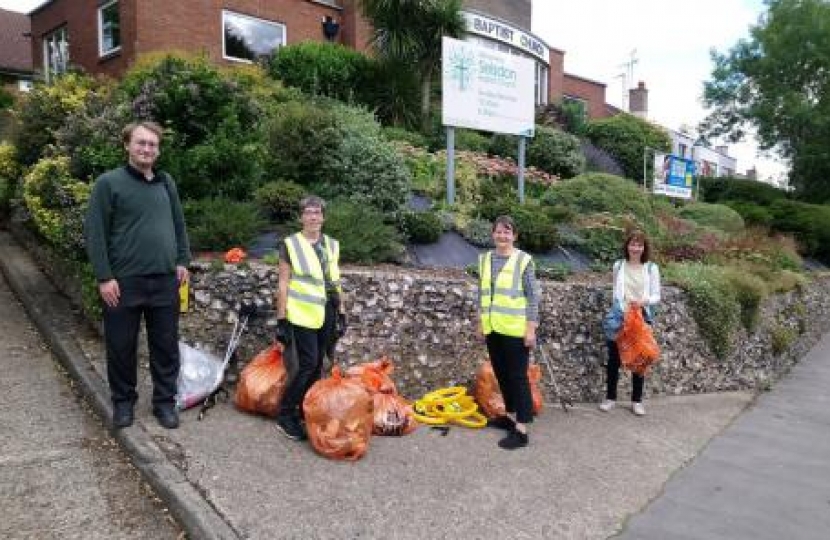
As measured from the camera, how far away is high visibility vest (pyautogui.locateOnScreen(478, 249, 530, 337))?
5.40m

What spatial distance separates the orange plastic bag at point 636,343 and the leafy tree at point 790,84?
21578 mm

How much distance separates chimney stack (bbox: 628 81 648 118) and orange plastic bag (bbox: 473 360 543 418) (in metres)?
34.0

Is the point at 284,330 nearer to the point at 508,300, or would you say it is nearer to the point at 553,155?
the point at 508,300

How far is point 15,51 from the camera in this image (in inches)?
1040

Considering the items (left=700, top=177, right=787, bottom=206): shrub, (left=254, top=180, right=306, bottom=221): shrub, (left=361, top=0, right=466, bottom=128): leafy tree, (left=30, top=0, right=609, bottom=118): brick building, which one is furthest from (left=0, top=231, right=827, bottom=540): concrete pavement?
(left=700, top=177, right=787, bottom=206): shrub

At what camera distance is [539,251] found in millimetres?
8891

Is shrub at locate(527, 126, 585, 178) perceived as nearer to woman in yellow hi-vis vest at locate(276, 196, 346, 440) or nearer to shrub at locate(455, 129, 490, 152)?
shrub at locate(455, 129, 490, 152)

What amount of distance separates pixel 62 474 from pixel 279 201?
3793 mm

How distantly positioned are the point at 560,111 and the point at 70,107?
15.3m

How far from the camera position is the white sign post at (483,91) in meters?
→ 8.80

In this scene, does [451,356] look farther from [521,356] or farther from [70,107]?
[70,107]

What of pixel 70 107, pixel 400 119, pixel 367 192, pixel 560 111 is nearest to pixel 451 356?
pixel 367 192

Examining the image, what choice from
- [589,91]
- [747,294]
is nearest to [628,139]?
[589,91]

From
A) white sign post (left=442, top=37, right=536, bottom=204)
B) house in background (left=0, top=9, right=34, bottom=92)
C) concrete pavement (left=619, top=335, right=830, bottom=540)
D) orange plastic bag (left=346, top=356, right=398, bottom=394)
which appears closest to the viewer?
concrete pavement (left=619, top=335, right=830, bottom=540)
